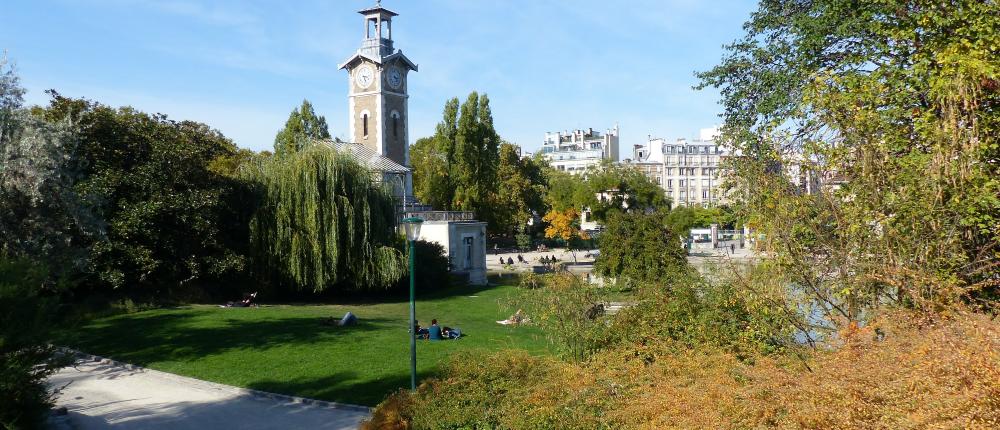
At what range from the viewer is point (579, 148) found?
13588 centimetres

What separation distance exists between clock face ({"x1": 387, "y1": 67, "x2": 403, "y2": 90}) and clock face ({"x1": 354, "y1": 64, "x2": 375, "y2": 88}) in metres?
1.04

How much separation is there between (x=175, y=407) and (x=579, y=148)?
125 m

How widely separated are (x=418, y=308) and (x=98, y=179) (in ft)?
36.3

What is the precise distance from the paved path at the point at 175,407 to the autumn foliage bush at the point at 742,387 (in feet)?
7.68

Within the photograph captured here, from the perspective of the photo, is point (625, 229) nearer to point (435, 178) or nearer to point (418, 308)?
point (418, 308)

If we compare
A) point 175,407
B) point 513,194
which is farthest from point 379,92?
point 175,407

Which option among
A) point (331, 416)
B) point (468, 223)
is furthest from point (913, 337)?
point (468, 223)

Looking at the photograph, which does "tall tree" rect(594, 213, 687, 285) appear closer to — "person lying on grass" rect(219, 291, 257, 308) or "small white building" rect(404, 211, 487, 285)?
"small white building" rect(404, 211, 487, 285)

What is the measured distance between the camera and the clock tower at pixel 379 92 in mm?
44188

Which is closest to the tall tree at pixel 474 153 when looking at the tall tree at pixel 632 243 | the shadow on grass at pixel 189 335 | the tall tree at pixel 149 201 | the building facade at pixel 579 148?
the tall tree at pixel 632 243

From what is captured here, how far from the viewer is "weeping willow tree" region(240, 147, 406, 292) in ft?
87.1

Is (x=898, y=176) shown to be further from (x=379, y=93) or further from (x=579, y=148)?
(x=579, y=148)

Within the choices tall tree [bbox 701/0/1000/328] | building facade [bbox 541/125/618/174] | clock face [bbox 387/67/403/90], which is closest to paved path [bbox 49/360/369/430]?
tall tree [bbox 701/0/1000/328]

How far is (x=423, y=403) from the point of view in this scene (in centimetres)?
1032
